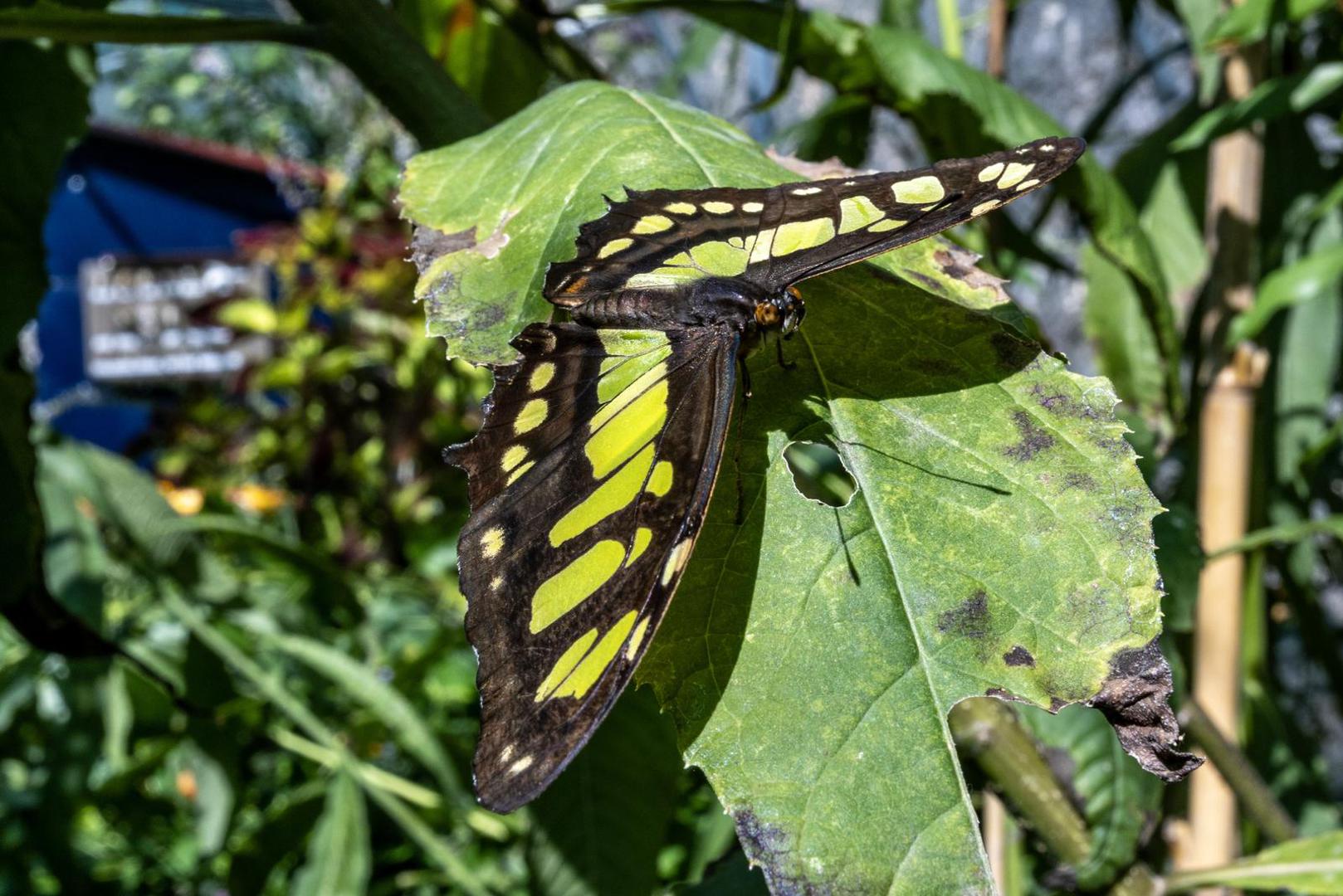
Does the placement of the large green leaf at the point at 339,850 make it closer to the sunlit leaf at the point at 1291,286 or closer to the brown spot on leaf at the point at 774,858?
the brown spot on leaf at the point at 774,858

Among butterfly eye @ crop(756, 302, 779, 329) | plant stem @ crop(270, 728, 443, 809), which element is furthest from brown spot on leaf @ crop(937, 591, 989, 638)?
plant stem @ crop(270, 728, 443, 809)

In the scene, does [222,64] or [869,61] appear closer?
[869,61]

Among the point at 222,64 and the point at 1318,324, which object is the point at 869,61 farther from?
the point at 222,64

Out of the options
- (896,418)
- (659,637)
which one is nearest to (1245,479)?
(896,418)

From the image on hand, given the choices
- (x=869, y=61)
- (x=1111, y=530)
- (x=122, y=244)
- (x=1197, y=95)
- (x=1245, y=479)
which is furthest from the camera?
(x=122, y=244)

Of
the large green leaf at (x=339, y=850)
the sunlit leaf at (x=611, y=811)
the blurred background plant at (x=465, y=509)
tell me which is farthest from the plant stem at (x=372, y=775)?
the sunlit leaf at (x=611, y=811)

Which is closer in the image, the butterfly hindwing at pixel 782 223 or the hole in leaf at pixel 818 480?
the butterfly hindwing at pixel 782 223
